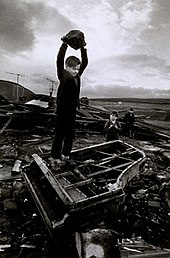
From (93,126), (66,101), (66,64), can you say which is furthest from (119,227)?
(93,126)

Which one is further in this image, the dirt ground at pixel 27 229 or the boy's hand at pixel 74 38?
the boy's hand at pixel 74 38

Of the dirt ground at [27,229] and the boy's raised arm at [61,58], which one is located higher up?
the boy's raised arm at [61,58]

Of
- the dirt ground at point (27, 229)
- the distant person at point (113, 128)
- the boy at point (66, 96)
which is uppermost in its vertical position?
the boy at point (66, 96)

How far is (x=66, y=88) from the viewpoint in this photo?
9.86 ft

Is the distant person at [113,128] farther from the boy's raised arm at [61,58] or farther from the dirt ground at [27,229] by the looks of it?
the boy's raised arm at [61,58]

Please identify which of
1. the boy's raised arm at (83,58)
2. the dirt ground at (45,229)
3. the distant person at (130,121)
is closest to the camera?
the dirt ground at (45,229)

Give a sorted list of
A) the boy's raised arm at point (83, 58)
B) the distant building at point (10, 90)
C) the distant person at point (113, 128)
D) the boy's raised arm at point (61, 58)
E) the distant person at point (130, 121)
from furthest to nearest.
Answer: the distant building at point (10, 90)
the distant person at point (130, 121)
the distant person at point (113, 128)
the boy's raised arm at point (83, 58)
the boy's raised arm at point (61, 58)

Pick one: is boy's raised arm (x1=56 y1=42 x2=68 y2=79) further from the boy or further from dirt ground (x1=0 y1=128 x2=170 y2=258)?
dirt ground (x1=0 y1=128 x2=170 y2=258)

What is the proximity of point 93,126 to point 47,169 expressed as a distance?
8030 millimetres

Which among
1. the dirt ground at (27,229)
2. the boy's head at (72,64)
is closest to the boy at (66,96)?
the boy's head at (72,64)

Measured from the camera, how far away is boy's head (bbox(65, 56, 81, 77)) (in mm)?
2992

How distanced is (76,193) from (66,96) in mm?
1207

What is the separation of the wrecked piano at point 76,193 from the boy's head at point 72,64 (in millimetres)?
1245

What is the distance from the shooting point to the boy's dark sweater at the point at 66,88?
295cm
